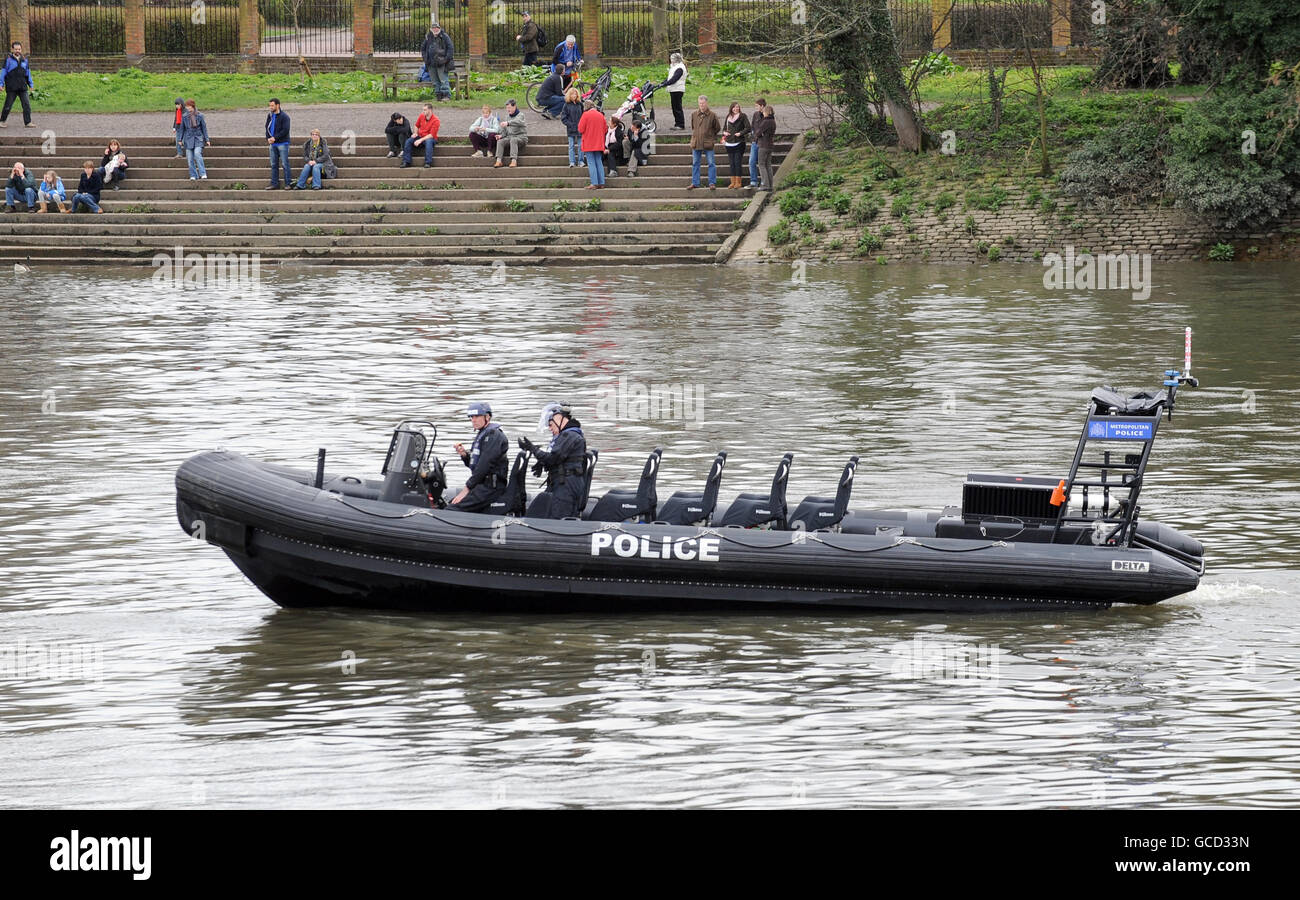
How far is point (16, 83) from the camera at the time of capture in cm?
3591

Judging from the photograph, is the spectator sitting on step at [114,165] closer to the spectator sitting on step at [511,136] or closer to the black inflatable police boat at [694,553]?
the spectator sitting on step at [511,136]

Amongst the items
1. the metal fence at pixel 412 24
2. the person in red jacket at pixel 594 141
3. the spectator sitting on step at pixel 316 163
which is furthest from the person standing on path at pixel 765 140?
the metal fence at pixel 412 24

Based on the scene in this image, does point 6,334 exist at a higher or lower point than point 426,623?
higher

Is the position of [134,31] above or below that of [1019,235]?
above

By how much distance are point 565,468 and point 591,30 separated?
34.2 meters

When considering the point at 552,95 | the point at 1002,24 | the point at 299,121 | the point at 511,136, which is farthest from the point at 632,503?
the point at 1002,24

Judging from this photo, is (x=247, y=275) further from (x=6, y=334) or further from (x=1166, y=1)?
(x=1166, y=1)

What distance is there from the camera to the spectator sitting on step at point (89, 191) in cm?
3241

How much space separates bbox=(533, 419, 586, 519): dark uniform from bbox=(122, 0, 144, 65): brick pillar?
36349 millimetres

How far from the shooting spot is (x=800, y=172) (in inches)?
1294

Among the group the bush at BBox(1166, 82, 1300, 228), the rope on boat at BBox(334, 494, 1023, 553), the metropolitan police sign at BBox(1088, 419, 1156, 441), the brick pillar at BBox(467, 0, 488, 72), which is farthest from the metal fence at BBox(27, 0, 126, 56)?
the metropolitan police sign at BBox(1088, 419, 1156, 441)

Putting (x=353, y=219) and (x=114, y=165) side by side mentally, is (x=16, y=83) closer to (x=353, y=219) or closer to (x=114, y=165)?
(x=114, y=165)

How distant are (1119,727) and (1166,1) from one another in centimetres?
2443

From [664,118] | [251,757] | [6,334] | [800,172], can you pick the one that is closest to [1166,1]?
[800,172]
